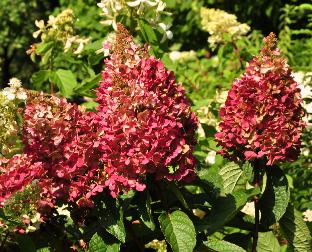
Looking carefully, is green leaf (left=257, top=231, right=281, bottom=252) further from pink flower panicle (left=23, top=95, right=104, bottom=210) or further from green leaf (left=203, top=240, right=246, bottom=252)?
pink flower panicle (left=23, top=95, right=104, bottom=210)

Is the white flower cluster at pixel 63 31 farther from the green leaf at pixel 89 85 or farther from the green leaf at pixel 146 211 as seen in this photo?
the green leaf at pixel 146 211

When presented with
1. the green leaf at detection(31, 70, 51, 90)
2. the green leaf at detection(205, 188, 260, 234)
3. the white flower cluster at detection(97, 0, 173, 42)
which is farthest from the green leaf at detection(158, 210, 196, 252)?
the green leaf at detection(31, 70, 51, 90)

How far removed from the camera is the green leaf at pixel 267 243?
2305 millimetres

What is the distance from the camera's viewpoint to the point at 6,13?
10.9 m

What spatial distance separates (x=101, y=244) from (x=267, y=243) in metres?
0.65

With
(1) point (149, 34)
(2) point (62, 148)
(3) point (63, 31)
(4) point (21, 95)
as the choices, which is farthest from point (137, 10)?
(2) point (62, 148)

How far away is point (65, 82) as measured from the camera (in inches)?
129

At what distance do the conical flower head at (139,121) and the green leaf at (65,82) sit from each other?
49.0 inches

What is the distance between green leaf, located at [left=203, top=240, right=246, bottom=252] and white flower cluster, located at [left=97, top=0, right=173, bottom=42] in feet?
3.96

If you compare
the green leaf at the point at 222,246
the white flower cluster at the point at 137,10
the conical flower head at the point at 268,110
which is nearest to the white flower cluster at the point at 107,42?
the white flower cluster at the point at 137,10

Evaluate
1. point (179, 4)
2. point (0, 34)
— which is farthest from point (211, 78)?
point (0, 34)

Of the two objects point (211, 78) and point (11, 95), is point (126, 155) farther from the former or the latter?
point (211, 78)

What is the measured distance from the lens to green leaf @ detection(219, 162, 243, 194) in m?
2.37

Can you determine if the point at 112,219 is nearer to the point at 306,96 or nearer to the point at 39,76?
the point at 306,96
